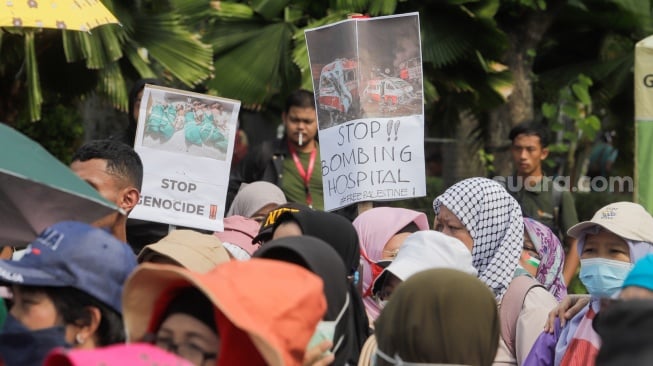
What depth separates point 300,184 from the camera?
8.03 meters

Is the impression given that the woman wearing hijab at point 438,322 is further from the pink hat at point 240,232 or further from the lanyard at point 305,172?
the lanyard at point 305,172

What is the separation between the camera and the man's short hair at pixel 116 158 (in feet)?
16.4

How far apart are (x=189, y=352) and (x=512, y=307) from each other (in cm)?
212

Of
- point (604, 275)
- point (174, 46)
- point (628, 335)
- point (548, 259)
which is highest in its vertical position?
point (174, 46)

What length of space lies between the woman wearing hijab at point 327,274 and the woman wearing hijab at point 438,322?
0.17 metres

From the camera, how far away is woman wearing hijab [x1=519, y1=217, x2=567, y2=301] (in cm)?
600

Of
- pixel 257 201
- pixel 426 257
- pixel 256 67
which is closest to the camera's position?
pixel 426 257

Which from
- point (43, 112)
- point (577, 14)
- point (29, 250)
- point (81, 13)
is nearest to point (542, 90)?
point (577, 14)

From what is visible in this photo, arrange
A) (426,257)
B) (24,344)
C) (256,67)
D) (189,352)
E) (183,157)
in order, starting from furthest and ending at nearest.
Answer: (256,67), (183,157), (426,257), (24,344), (189,352)

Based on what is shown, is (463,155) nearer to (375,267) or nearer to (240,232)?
(240,232)

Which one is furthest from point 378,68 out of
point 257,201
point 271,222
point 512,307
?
point 512,307

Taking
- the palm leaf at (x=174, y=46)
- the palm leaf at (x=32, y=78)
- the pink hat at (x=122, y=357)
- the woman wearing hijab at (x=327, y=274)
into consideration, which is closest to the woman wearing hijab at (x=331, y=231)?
the woman wearing hijab at (x=327, y=274)

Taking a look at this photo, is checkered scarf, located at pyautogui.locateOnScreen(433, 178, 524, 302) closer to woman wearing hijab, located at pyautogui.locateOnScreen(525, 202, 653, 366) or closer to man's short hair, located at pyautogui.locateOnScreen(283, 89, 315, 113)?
woman wearing hijab, located at pyautogui.locateOnScreen(525, 202, 653, 366)

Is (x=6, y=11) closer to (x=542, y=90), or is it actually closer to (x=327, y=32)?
(x=327, y=32)
